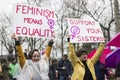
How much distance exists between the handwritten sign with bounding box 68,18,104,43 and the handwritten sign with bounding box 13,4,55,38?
640mm

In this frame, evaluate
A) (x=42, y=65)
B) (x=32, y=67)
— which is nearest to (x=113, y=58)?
(x=42, y=65)

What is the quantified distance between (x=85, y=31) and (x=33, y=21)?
1.77m

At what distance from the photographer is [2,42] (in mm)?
57531

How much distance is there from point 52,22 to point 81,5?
2460 cm

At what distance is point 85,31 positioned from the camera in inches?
436

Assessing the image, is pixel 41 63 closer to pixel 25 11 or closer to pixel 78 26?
pixel 25 11

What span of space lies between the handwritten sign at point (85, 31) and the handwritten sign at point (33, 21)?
2.10 feet

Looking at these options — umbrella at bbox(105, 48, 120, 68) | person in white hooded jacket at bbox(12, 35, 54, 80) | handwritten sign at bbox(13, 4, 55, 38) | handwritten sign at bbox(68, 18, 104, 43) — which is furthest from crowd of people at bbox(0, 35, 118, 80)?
umbrella at bbox(105, 48, 120, 68)

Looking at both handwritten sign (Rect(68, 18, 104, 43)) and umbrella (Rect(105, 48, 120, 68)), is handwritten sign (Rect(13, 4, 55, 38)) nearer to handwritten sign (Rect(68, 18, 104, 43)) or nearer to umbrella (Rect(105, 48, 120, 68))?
handwritten sign (Rect(68, 18, 104, 43))

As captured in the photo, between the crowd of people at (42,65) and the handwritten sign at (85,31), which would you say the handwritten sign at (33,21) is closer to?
the handwritten sign at (85,31)

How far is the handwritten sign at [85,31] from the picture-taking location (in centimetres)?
1061

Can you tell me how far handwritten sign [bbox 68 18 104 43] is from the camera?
1061 centimetres

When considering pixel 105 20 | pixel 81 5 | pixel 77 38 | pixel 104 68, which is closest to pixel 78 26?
pixel 77 38

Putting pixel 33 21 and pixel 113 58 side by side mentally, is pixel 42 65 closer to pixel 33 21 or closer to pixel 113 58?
pixel 33 21
